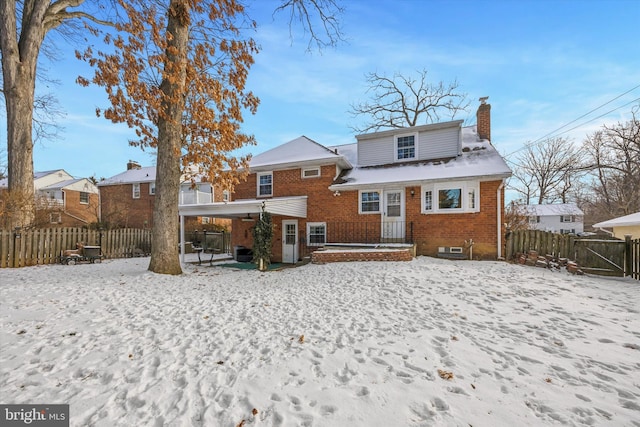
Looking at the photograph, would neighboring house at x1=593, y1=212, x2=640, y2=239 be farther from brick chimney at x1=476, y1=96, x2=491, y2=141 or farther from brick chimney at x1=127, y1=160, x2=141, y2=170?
brick chimney at x1=127, y1=160, x2=141, y2=170

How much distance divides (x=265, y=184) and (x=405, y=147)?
7.96 metres

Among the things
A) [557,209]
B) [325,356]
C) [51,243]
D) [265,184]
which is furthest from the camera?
[557,209]

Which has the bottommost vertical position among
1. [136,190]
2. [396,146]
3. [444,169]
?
[444,169]

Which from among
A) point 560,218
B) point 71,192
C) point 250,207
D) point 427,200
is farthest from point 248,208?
point 560,218

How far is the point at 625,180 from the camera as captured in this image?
2466 cm

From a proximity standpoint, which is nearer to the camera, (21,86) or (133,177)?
(21,86)

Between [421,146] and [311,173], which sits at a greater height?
[421,146]

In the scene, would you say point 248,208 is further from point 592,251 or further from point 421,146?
point 592,251

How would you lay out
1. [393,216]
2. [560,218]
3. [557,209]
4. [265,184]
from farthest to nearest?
[557,209] < [560,218] < [265,184] < [393,216]

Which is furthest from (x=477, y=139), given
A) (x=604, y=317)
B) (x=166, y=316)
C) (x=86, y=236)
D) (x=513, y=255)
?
(x=86, y=236)

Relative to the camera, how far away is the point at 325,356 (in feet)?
11.3

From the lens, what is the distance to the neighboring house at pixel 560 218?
44.4m

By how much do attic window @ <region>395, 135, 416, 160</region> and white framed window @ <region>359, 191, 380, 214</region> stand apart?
2.91 meters

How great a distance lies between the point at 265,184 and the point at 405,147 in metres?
7.96
